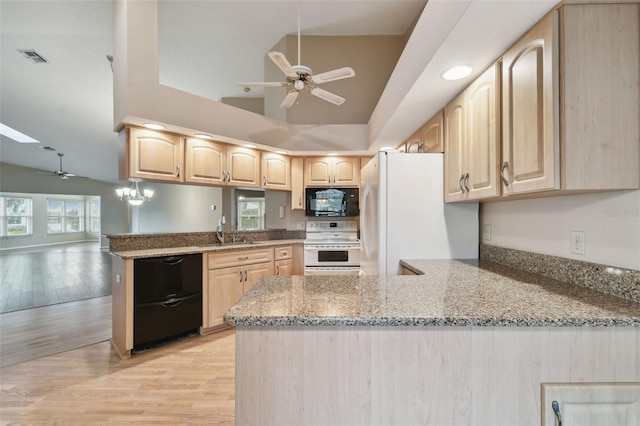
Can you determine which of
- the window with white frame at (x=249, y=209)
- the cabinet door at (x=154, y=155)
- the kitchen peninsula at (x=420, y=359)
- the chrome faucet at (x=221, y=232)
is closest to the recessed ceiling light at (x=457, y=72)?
the kitchen peninsula at (x=420, y=359)

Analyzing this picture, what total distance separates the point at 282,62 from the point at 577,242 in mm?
2064

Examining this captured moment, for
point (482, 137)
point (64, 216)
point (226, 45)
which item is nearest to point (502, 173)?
point (482, 137)

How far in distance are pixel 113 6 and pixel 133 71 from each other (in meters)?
0.91

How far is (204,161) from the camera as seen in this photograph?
9.95ft

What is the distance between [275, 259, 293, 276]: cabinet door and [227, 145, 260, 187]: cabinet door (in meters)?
1.02

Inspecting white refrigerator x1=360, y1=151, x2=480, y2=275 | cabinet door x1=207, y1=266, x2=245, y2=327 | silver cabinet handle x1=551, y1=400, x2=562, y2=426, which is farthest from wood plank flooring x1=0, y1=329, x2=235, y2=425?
silver cabinet handle x1=551, y1=400, x2=562, y2=426

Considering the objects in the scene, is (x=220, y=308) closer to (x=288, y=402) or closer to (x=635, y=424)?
(x=288, y=402)

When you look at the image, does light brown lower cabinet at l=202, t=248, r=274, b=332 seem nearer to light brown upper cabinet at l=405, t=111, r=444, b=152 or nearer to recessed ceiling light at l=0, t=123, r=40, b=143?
light brown upper cabinet at l=405, t=111, r=444, b=152

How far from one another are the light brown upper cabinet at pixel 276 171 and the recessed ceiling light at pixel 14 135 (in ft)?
19.4

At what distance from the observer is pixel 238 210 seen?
4145mm

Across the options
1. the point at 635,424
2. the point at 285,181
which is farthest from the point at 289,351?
the point at 285,181

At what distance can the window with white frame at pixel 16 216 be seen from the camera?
29.0 ft

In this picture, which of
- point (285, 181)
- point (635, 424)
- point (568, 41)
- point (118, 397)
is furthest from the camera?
point (285, 181)

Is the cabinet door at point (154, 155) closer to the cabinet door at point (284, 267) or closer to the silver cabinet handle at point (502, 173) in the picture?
the cabinet door at point (284, 267)
